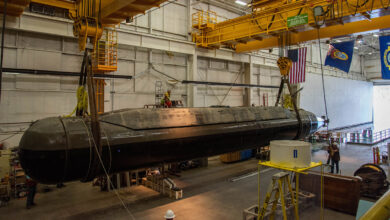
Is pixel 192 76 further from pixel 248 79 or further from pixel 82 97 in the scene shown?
pixel 82 97

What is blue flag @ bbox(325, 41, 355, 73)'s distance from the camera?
14.2 meters

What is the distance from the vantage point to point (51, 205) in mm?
8797

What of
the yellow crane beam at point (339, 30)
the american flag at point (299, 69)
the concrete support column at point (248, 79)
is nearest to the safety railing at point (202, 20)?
the yellow crane beam at point (339, 30)

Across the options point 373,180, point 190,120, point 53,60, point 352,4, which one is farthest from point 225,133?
point 53,60

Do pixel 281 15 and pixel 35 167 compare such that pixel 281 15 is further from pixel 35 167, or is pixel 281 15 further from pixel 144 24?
pixel 35 167

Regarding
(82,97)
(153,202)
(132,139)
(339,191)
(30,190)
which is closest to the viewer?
(82,97)

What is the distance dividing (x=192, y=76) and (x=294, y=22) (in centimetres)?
756

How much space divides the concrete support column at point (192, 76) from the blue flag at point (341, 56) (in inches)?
316

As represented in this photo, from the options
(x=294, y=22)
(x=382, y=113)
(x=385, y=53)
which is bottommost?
(x=382, y=113)

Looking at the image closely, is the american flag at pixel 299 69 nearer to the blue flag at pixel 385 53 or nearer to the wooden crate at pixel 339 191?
the blue flag at pixel 385 53

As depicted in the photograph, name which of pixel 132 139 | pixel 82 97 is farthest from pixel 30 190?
pixel 132 139

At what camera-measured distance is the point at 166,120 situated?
7363 mm

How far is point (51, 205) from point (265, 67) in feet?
69.4

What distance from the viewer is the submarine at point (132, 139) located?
17.8 feet
